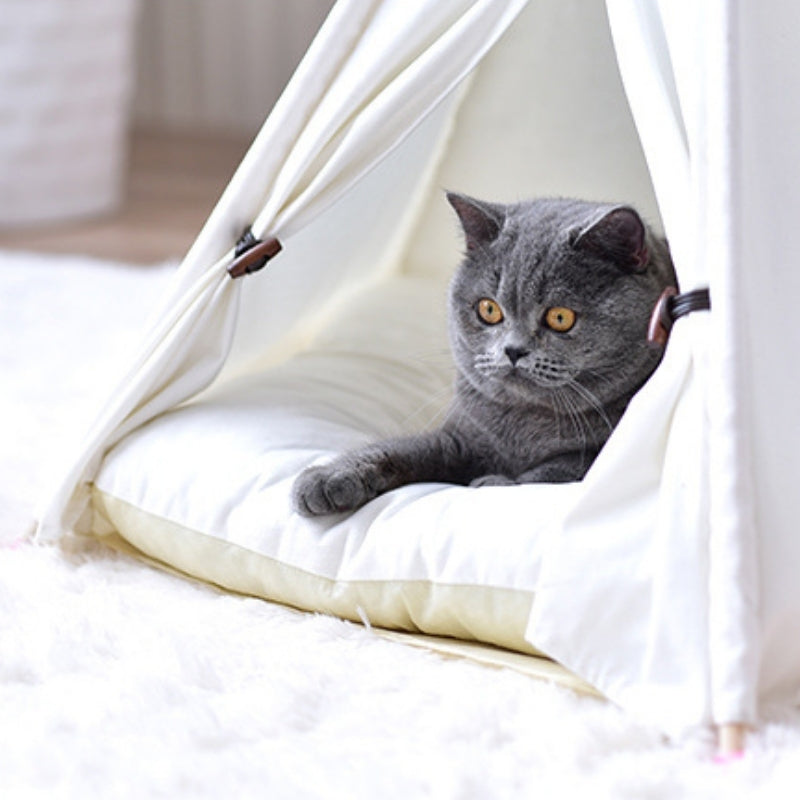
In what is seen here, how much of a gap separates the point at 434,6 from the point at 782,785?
0.81 metres

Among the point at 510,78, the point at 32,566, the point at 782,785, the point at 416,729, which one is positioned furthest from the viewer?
the point at 510,78

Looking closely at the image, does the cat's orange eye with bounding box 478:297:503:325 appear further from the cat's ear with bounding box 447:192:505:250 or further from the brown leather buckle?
the brown leather buckle

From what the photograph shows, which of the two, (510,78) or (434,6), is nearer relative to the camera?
(434,6)

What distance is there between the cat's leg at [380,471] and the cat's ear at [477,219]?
218 mm

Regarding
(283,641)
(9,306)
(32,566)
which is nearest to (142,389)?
(32,566)

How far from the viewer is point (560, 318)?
4.40 feet

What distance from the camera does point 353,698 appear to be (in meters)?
1.20

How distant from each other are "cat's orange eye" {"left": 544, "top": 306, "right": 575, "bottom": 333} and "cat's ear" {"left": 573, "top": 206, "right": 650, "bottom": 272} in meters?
0.06

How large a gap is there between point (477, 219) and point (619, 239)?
0.54 feet

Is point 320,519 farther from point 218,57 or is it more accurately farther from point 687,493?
point 218,57

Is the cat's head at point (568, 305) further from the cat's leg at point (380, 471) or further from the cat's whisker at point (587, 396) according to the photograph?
the cat's leg at point (380, 471)

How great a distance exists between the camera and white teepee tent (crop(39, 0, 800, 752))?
111cm

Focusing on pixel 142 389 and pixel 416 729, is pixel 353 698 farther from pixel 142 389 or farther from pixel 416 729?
pixel 142 389

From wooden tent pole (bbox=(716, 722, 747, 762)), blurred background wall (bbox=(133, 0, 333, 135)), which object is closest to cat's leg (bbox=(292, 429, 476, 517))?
wooden tent pole (bbox=(716, 722, 747, 762))
